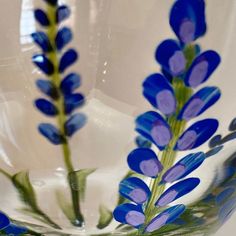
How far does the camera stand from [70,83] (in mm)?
343

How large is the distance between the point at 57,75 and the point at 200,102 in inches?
3.1

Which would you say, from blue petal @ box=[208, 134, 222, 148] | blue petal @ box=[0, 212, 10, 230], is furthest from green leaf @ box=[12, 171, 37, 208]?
blue petal @ box=[208, 134, 222, 148]

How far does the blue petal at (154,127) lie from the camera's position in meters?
0.34

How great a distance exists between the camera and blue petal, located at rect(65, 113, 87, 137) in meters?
0.35

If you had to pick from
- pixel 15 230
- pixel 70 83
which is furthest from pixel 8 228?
pixel 70 83

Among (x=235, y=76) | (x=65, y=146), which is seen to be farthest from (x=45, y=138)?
(x=235, y=76)

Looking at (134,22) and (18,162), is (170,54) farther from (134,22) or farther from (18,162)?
(18,162)

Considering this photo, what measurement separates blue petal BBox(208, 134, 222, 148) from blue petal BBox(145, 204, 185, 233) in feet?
0.16

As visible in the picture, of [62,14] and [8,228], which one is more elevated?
[62,14]

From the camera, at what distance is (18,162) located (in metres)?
0.40

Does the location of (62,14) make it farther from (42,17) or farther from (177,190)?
(177,190)

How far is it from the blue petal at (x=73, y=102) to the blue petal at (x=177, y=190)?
2.9 inches

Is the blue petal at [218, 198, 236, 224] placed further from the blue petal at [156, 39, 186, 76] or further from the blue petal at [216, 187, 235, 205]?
the blue petal at [156, 39, 186, 76]

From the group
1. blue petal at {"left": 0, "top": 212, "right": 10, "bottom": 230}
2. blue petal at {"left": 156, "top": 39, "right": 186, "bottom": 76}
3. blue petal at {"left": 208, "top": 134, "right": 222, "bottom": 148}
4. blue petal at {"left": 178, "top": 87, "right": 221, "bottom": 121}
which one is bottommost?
blue petal at {"left": 0, "top": 212, "right": 10, "bottom": 230}
